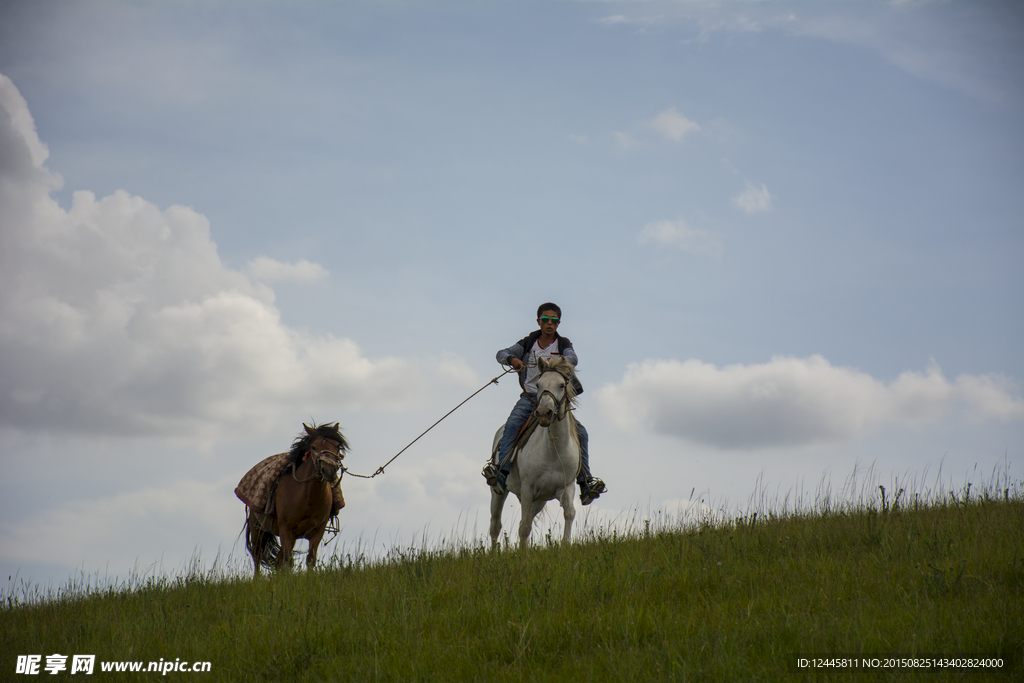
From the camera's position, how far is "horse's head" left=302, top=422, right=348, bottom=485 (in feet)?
32.9

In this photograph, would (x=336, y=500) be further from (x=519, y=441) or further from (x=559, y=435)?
(x=559, y=435)

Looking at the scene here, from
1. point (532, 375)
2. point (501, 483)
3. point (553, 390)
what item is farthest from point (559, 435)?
point (501, 483)

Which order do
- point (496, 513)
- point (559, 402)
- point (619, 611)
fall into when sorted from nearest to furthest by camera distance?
point (619, 611) < point (559, 402) < point (496, 513)

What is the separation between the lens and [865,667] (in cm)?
430

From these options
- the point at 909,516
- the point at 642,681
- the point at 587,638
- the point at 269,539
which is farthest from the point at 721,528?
the point at 269,539

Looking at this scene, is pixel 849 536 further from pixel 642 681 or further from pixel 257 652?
pixel 257 652

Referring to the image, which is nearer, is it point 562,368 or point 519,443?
point 562,368

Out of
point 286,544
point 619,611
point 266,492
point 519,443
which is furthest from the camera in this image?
point 266,492

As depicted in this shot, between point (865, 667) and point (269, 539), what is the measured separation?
8.95 metres

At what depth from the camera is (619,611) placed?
17.4 feet

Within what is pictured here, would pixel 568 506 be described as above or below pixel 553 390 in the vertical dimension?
below

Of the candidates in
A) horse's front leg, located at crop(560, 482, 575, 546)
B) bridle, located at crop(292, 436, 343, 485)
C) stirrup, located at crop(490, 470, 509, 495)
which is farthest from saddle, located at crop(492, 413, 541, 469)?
bridle, located at crop(292, 436, 343, 485)

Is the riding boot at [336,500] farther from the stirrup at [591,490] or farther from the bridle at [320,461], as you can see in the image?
the stirrup at [591,490]

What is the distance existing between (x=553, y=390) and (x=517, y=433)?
4.53ft
